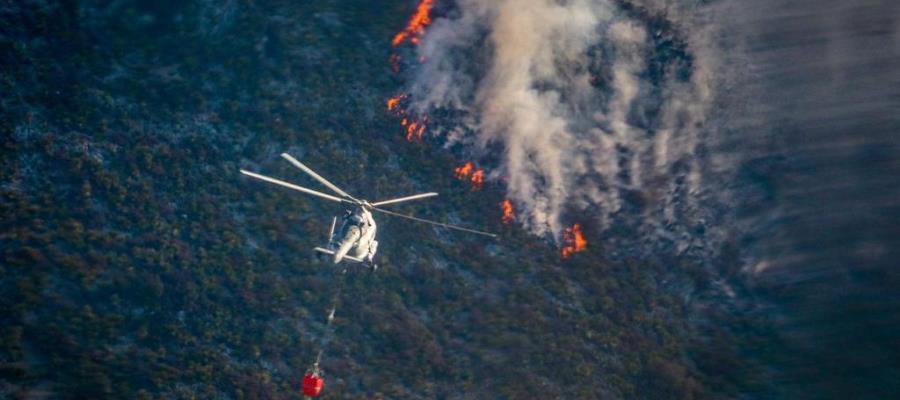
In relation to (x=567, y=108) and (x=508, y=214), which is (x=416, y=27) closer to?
(x=567, y=108)

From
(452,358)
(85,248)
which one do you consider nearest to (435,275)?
(452,358)

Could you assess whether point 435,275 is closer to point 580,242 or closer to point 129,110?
point 580,242

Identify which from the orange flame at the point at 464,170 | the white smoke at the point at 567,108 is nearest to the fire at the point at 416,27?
the white smoke at the point at 567,108

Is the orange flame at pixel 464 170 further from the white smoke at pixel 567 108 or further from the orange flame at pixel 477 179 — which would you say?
the white smoke at pixel 567 108

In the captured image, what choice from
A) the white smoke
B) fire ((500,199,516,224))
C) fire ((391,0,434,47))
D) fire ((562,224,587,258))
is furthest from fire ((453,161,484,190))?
fire ((391,0,434,47))

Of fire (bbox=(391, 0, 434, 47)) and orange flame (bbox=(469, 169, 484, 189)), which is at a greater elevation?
fire (bbox=(391, 0, 434, 47))

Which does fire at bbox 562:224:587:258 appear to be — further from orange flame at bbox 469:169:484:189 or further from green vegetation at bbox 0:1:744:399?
orange flame at bbox 469:169:484:189
